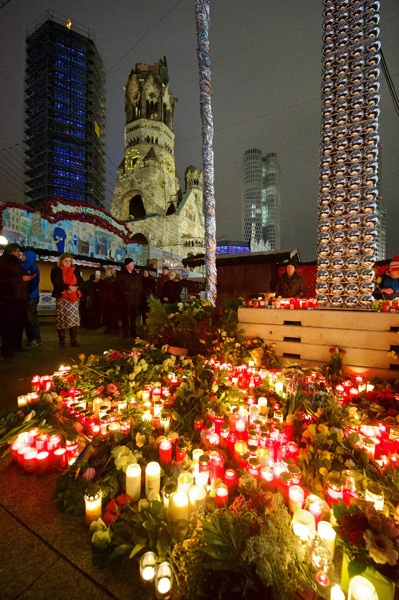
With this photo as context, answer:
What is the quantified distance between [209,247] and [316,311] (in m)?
3.47

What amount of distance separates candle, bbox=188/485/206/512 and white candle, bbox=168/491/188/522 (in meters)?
0.08

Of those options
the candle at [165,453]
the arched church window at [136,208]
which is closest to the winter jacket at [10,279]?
the candle at [165,453]

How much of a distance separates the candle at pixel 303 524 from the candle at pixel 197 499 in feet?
1.89

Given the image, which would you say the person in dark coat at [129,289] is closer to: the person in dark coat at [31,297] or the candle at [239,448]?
the person in dark coat at [31,297]

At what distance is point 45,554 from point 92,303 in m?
8.69

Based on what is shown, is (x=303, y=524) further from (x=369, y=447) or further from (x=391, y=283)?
(x=391, y=283)

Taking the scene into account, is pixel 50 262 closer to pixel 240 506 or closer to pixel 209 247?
pixel 209 247

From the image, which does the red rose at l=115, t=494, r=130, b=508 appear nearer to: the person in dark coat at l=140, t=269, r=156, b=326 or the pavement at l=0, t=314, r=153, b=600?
the pavement at l=0, t=314, r=153, b=600

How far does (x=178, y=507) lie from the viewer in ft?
5.60

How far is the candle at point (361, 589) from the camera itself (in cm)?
121

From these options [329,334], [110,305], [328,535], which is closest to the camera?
[328,535]

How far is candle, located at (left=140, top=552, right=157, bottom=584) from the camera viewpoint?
1437 millimetres

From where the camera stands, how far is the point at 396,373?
3.96 m

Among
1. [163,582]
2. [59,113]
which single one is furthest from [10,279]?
[59,113]
